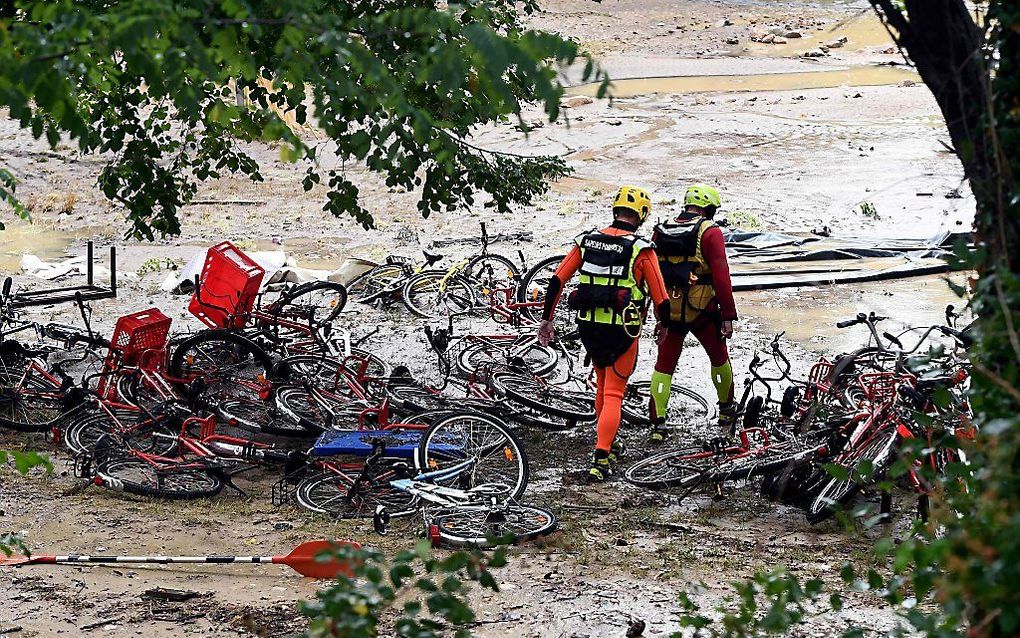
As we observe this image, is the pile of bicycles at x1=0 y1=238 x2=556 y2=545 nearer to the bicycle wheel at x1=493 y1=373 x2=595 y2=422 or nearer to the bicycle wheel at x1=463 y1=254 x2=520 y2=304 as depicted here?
the bicycle wheel at x1=493 y1=373 x2=595 y2=422

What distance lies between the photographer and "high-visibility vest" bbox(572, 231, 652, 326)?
8281mm

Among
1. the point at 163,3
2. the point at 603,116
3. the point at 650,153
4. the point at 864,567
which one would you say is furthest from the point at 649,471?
the point at 603,116

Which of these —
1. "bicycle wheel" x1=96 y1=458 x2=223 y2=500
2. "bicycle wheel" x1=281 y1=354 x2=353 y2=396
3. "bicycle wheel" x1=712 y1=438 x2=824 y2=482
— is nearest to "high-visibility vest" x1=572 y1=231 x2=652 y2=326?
"bicycle wheel" x1=712 y1=438 x2=824 y2=482

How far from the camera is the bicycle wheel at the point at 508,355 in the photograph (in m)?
9.53

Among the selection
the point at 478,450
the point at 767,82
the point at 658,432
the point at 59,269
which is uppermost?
the point at 767,82

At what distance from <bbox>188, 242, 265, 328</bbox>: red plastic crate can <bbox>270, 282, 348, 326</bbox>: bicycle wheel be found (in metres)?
0.37

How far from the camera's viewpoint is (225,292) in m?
10.0

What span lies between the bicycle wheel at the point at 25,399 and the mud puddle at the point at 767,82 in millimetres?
22729

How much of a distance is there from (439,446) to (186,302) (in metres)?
6.68

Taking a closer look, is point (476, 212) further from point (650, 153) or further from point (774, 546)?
point (774, 546)

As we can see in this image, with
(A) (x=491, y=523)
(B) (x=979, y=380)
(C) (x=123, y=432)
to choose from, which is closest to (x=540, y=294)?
(C) (x=123, y=432)

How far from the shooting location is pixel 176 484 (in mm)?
8102

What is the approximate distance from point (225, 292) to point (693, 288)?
3.78 meters

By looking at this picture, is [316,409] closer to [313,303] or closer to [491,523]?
[491,523]
